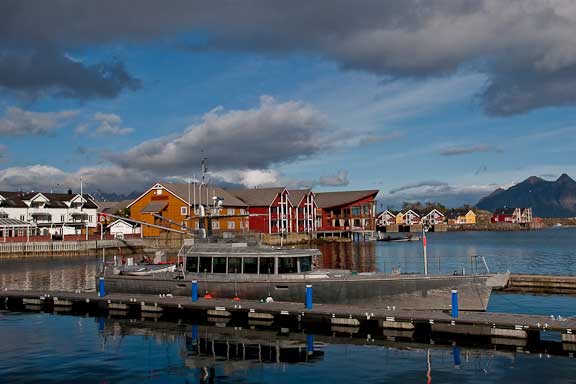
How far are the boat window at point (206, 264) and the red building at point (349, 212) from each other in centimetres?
9342

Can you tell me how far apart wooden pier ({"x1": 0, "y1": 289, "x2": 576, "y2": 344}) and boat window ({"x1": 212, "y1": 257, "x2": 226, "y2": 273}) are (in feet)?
5.86

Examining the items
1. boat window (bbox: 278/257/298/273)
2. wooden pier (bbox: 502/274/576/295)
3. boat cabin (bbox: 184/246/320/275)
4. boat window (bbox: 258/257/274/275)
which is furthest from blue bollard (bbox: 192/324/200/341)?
wooden pier (bbox: 502/274/576/295)

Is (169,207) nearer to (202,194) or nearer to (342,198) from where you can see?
(202,194)

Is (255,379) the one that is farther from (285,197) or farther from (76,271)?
(285,197)

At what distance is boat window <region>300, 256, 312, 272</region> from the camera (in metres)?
30.6

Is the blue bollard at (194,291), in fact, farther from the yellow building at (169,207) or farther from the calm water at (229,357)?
the yellow building at (169,207)

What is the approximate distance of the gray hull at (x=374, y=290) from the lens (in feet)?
91.1

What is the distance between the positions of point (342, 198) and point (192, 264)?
318ft

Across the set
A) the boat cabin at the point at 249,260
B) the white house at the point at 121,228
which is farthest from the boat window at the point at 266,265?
the white house at the point at 121,228

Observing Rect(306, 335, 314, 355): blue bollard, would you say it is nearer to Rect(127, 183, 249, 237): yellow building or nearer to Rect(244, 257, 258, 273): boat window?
Rect(244, 257, 258, 273): boat window

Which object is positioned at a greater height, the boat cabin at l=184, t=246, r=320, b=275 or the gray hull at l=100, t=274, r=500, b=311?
the boat cabin at l=184, t=246, r=320, b=275

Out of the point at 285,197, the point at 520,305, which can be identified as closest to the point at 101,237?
the point at 285,197

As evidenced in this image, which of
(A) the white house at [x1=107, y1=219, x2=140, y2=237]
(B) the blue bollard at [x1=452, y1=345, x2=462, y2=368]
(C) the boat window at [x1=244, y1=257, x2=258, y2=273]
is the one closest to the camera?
(B) the blue bollard at [x1=452, y1=345, x2=462, y2=368]

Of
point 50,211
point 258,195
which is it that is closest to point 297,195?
point 258,195
